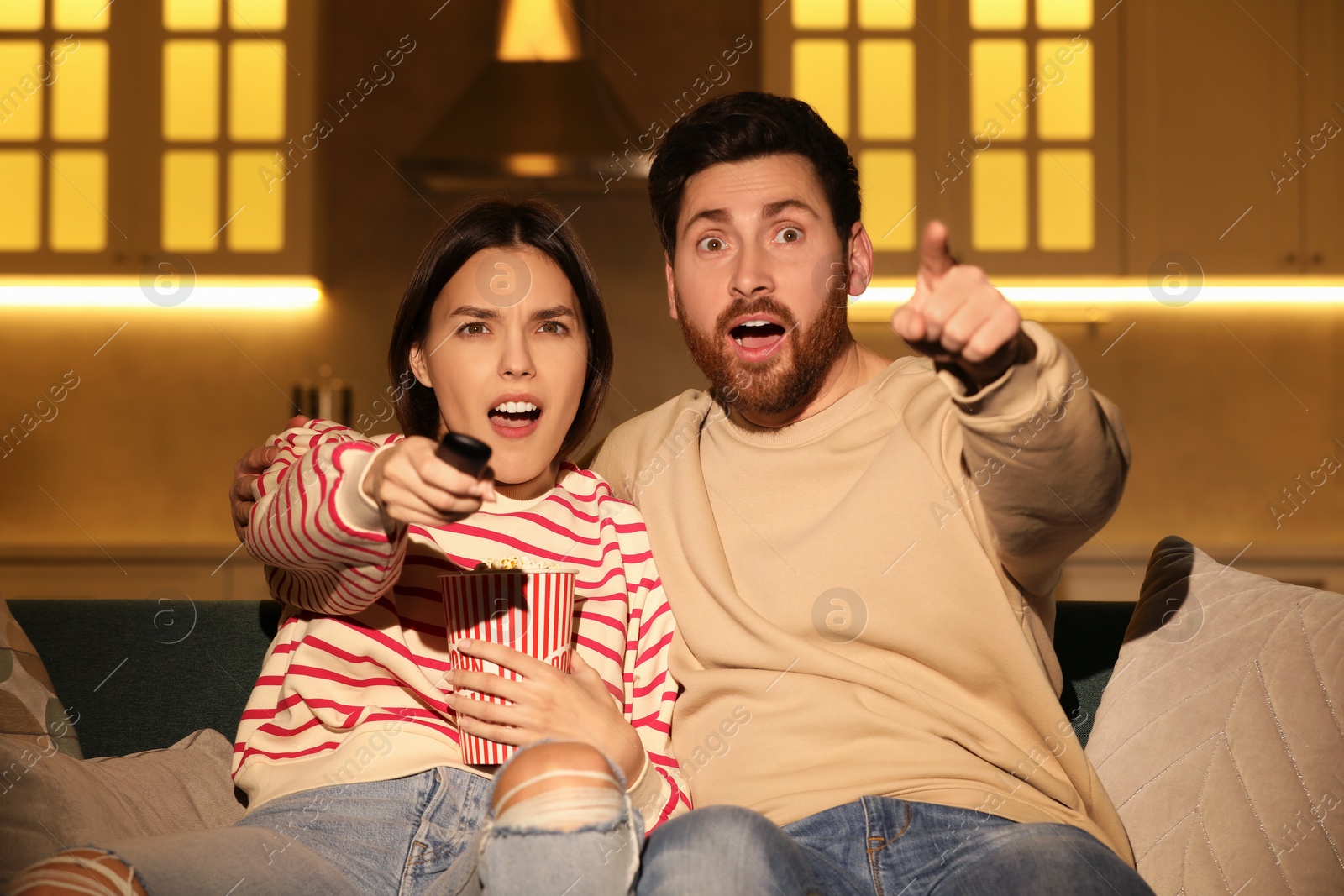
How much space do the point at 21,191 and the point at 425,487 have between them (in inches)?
136

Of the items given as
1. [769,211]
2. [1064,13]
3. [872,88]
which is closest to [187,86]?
[872,88]

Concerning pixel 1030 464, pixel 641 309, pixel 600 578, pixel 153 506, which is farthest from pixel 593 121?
pixel 153 506

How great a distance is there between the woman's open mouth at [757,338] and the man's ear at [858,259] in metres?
0.18

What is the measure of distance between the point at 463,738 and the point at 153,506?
326cm

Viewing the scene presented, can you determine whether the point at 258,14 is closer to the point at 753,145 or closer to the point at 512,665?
the point at 753,145

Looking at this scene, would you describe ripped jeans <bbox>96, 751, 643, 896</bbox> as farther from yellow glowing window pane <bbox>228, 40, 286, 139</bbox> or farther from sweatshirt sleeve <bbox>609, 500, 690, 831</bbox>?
yellow glowing window pane <bbox>228, 40, 286, 139</bbox>

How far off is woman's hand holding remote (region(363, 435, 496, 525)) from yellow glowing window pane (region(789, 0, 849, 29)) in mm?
2870

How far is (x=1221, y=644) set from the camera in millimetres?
1477

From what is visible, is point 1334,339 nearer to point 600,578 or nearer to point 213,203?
point 600,578

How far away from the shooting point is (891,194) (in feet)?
11.4

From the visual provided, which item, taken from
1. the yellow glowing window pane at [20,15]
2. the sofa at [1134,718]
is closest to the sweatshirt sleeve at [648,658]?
the sofa at [1134,718]

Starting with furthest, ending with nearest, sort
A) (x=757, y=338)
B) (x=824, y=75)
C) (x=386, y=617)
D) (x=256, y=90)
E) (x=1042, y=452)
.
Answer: (x=256, y=90)
(x=824, y=75)
(x=757, y=338)
(x=386, y=617)
(x=1042, y=452)

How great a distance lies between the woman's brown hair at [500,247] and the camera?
1.46m

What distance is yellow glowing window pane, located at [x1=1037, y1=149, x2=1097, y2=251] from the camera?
350cm
